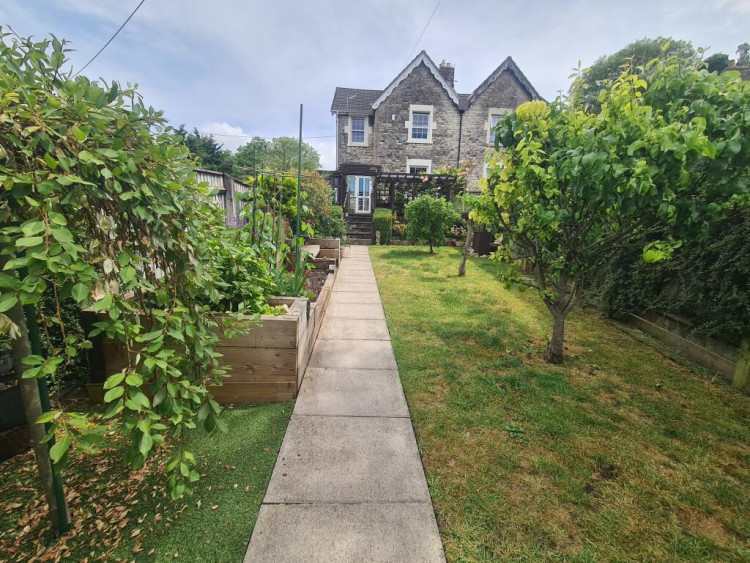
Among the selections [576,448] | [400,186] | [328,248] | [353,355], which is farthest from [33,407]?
[400,186]

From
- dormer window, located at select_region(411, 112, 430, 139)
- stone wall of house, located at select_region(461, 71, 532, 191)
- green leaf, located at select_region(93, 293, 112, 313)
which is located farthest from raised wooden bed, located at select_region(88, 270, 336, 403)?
stone wall of house, located at select_region(461, 71, 532, 191)

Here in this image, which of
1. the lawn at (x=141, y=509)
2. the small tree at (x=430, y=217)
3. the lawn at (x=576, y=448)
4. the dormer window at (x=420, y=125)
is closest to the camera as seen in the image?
the lawn at (x=141, y=509)

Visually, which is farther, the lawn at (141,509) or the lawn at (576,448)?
the lawn at (576,448)

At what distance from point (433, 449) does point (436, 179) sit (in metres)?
15.2

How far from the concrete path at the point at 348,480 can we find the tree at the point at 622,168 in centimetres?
216

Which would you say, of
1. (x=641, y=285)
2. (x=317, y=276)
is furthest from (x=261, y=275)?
(x=641, y=285)

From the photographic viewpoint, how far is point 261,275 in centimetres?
347

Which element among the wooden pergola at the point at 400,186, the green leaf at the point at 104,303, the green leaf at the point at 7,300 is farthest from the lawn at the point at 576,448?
the wooden pergola at the point at 400,186

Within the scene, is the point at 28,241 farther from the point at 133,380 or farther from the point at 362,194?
the point at 362,194

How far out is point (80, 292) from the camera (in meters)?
1.08

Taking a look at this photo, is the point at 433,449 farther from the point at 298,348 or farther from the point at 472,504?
the point at 298,348

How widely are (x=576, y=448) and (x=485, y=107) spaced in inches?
753

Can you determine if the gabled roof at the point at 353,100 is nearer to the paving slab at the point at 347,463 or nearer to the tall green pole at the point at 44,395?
the paving slab at the point at 347,463

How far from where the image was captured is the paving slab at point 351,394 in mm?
2846
